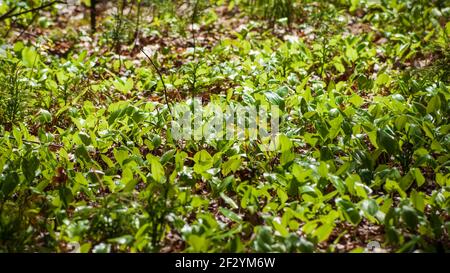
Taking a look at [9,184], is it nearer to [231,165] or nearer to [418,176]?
[231,165]

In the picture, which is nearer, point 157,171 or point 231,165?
point 157,171

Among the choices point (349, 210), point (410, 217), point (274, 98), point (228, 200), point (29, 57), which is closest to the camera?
point (410, 217)

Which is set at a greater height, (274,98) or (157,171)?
(274,98)

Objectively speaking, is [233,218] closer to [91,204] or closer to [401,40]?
[91,204]

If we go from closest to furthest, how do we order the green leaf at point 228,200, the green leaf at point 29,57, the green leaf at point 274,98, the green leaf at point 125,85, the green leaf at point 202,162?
the green leaf at point 228,200 → the green leaf at point 202,162 → the green leaf at point 274,98 → the green leaf at point 125,85 → the green leaf at point 29,57

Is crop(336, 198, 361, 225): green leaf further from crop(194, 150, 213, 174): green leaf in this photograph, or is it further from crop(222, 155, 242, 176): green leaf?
crop(194, 150, 213, 174): green leaf

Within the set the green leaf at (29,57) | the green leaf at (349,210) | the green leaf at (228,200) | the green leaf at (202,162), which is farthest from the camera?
the green leaf at (29,57)

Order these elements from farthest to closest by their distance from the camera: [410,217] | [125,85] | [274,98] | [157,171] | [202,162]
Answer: [125,85]
[274,98]
[202,162]
[157,171]
[410,217]

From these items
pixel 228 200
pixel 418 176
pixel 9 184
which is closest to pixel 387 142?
pixel 418 176

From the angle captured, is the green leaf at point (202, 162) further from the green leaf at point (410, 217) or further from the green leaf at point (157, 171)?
the green leaf at point (410, 217)

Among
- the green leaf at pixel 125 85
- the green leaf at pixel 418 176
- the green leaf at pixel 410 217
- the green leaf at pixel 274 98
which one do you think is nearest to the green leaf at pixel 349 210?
the green leaf at pixel 410 217

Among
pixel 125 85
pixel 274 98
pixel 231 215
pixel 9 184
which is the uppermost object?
pixel 125 85
